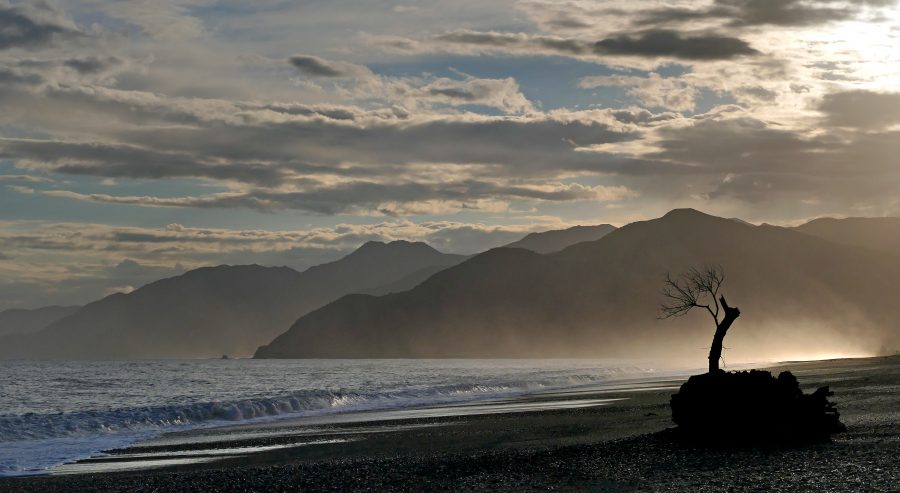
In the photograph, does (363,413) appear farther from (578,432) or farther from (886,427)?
(886,427)

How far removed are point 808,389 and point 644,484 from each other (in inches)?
1148

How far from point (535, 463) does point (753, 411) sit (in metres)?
6.33

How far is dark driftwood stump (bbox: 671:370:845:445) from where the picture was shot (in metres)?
23.6

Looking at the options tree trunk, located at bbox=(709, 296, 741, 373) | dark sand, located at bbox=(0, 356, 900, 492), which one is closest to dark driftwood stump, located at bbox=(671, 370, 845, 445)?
dark sand, located at bbox=(0, 356, 900, 492)

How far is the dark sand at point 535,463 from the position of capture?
58.6 ft

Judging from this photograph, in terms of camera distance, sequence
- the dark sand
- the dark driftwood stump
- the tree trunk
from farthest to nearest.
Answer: the tree trunk, the dark driftwood stump, the dark sand

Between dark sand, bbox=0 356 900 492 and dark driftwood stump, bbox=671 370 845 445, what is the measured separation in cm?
79

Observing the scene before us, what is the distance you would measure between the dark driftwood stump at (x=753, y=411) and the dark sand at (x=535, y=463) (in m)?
0.79

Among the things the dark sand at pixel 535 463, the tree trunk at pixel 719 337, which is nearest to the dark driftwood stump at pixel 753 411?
the dark sand at pixel 535 463

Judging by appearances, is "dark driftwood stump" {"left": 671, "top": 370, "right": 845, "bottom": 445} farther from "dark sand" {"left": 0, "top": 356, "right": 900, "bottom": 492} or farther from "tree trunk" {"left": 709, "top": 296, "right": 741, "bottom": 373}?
"tree trunk" {"left": 709, "top": 296, "right": 741, "bottom": 373}

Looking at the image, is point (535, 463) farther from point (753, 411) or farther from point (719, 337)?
point (719, 337)

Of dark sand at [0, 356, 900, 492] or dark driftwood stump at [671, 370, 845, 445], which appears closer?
dark sand at [0, 356, 900, 492]

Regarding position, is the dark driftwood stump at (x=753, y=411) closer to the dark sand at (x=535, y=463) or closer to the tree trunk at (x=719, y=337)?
the dark sand at (x=535, y=463)

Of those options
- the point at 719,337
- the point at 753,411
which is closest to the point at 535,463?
the point at 753,411
